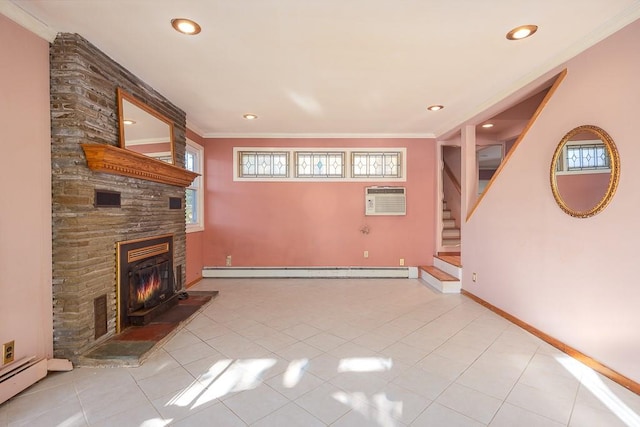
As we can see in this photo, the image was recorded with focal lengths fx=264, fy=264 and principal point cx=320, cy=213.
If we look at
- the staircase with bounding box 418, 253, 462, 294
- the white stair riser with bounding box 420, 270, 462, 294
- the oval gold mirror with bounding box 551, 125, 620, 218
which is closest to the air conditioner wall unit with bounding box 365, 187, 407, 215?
the staircase with bounding box 418, 253, 462, 294

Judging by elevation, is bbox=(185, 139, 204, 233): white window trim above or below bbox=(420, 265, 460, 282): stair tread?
above

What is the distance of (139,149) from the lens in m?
2.75

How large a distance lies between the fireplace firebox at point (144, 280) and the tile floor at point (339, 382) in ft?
1.66

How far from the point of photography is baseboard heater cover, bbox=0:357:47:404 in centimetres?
168

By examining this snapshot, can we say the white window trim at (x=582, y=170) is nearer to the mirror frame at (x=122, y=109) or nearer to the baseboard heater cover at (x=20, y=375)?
the mirror frame at (x=122, y=109)

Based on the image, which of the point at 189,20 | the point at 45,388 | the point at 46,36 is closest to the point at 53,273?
the point at 45,388

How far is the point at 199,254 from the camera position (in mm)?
4617

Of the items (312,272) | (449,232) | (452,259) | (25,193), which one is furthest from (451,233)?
(25,193)

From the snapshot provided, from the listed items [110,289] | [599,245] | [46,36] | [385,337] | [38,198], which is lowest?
[385,337]

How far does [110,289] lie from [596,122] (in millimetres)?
4322

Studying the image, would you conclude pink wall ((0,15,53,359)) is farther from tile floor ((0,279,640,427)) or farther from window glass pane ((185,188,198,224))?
window glass pane ((185,188,198,224))

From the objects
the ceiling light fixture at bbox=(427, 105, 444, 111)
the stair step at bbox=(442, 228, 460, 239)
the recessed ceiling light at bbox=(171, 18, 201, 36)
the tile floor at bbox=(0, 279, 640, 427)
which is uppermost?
the ceiling light fixture at bbox=(427, 105, 444, 111)

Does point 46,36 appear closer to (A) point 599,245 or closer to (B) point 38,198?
(B) point 38,198

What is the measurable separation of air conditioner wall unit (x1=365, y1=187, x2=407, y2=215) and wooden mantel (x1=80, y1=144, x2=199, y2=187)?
9.93ft
